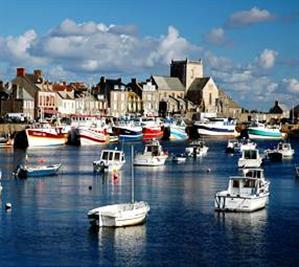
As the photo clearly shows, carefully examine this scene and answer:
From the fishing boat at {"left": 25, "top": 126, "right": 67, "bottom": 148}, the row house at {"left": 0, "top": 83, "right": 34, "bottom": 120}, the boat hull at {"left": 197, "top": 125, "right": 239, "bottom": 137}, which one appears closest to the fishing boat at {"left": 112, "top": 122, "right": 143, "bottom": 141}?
the row house at {"left": 0, "top": 83, "right": 34, "bottom": 120}

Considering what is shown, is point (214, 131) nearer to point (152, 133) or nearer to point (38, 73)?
point (152, 133)

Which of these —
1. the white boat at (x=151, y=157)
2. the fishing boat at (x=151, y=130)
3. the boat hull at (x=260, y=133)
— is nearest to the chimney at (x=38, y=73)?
the fishing boat at (x=151, y=130)

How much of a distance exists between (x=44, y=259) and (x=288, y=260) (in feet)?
40.6

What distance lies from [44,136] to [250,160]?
51830mm

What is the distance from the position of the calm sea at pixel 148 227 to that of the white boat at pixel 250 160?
14.0 meters

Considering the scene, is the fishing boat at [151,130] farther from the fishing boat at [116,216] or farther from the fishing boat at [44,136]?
the fishing boat at [116,216]

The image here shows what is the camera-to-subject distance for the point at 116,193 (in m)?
65.1

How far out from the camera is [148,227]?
48.5 meters

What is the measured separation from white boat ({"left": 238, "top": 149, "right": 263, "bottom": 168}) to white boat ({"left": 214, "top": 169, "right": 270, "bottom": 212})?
3458cm

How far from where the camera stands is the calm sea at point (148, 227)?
41.0 m

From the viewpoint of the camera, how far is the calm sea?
41.0m

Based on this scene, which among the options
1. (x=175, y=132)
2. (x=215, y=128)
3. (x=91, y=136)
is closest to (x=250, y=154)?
(x=91, y=136)

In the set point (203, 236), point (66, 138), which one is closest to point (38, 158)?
point (66, 138)

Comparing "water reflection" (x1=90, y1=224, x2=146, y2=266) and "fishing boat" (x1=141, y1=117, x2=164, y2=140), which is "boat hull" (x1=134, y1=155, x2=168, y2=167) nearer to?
"water reflection" (x1=90, y1=224, x2=146, y2=266)
